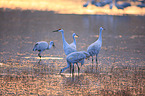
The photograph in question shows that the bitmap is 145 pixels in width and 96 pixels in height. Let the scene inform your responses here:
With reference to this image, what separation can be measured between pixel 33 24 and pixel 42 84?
1535cm

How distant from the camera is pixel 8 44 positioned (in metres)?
15.5

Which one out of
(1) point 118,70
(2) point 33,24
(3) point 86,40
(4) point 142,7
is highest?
(4) point 142,7

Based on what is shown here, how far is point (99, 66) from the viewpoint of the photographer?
11.5 meters

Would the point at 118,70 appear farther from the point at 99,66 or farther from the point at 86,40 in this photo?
the point at 86,40

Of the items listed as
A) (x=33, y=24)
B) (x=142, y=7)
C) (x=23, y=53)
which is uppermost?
(x=142, y=7)

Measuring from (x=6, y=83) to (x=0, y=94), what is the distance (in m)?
0.93

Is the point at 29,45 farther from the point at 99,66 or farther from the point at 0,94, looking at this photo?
the point at 0,94

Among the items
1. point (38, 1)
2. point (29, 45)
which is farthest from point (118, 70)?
point (38, 1)

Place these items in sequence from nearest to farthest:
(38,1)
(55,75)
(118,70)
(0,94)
Answer: (0,94)
(55,75)
(118,70)
(38,1)

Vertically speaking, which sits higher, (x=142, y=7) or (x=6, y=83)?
(x=142, y=7)

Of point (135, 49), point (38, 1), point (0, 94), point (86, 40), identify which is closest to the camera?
point (0, 94)

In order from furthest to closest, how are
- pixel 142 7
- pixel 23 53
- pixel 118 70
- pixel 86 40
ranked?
pixel 142 7, pixel 86 40, pixel 23 53, pixel 118 70

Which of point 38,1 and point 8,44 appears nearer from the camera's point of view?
point 8,44

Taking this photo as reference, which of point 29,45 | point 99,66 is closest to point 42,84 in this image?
point 99,66
